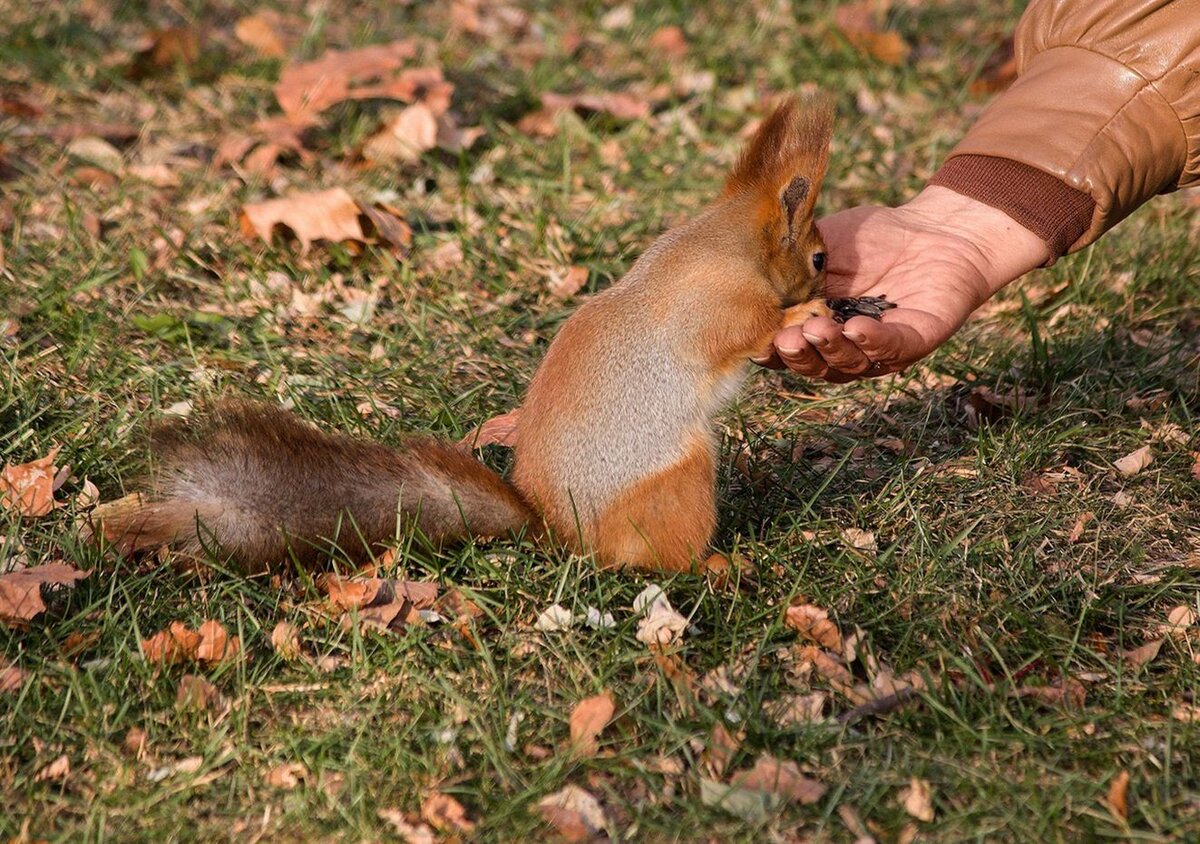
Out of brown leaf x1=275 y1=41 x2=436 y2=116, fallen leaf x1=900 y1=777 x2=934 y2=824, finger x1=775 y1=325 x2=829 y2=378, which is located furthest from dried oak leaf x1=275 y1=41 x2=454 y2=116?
fallen leaf x1=900 y1=777 x2=934 y2=824

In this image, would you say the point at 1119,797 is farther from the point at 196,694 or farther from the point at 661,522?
the point at 196,694

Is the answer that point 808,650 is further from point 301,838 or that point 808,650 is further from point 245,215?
point 245,215

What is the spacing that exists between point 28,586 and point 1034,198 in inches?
79.8

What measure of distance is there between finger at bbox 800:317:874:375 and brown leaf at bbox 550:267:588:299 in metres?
1.13

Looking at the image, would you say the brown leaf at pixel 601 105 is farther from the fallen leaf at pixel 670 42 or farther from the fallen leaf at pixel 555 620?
the fallen leaf at pixel 555 620

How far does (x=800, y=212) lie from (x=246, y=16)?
306 cm

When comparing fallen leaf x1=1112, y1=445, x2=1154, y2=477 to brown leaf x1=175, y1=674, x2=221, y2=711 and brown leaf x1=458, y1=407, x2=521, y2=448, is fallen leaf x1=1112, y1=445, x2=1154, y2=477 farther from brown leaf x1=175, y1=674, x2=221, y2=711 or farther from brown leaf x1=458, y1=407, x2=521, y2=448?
brown leaf x1=175, y1=674, x2=221, y2=711

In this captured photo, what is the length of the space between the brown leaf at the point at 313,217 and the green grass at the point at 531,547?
0.08 m

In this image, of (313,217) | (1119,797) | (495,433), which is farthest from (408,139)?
(1119,797)

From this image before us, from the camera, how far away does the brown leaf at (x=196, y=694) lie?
200cm

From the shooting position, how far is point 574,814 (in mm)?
1816

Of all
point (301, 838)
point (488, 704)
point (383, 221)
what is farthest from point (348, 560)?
point (383, 221)

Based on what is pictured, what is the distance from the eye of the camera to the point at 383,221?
3430 mm

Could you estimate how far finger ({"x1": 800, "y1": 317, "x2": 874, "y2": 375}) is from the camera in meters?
2.29
